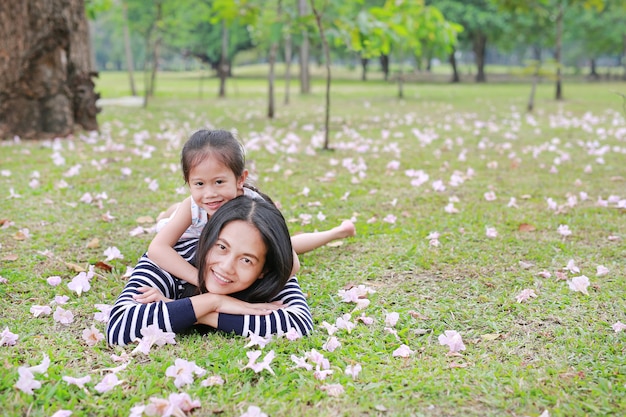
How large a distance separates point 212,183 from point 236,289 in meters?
0.53

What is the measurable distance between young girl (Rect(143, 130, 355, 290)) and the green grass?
0.40 meters

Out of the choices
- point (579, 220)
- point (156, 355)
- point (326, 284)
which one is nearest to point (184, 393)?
point (156, 355)

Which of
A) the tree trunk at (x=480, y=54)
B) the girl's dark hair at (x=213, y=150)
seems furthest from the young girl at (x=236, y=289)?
the tree trunk at (x=480, y=54)

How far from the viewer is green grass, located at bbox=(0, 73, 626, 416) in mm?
2059

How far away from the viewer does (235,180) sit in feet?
9.43

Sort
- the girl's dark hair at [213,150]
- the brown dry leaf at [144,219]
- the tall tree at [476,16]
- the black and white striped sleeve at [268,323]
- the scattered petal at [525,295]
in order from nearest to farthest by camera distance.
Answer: the black and white striped sleeve at [268,323]
the girl's dark hair at [213,150]
the scattered petal at [525,295]
the brown dry leaf at [144,219]
the tall tree at [476,16]

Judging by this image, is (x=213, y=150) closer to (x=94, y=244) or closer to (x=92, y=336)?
(x=92, y=336)

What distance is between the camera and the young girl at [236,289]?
2.44m

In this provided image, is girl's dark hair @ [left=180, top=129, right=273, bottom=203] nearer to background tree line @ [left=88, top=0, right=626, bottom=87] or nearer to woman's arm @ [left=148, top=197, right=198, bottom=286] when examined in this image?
woman's arm @ [left=148, top=197, right=198, bottom=286]

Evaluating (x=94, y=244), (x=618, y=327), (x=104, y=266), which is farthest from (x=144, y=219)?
(x=618, y=327)

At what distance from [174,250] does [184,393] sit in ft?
3.50

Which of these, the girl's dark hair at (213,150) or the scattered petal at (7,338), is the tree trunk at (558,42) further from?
A: the scattered petal at (7,338)

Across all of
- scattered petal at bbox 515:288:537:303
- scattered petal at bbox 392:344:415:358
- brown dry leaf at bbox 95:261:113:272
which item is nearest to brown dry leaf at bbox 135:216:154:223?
brown dry leaf at bbox 95:261:113:272

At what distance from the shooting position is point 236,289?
2.62 metres
